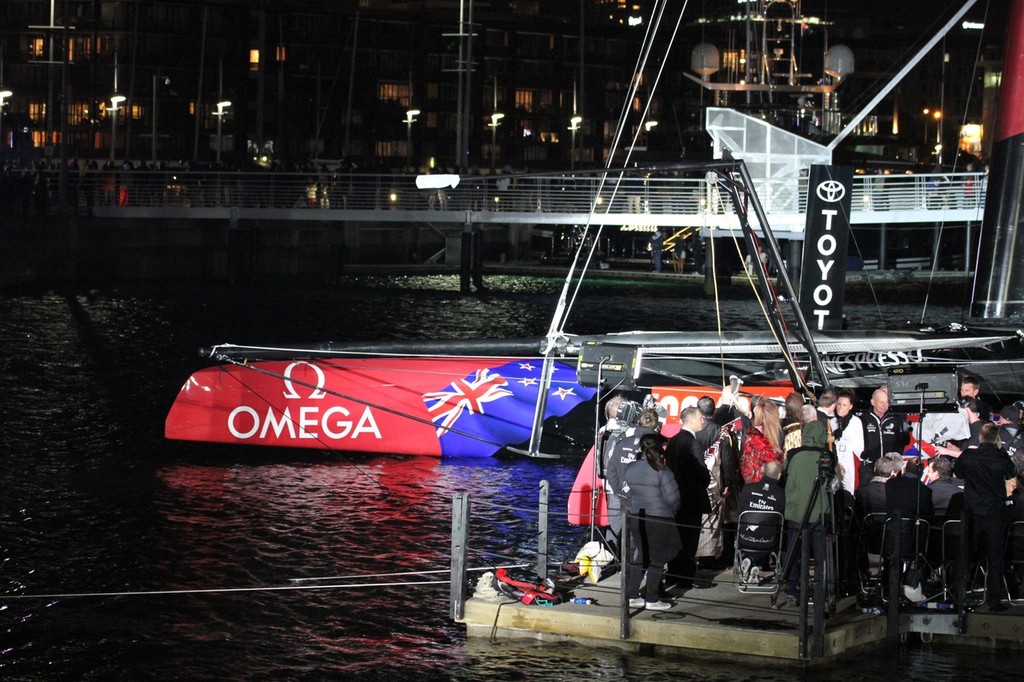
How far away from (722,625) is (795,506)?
1163mm

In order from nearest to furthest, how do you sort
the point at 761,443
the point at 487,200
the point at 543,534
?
the point at 761,443 → the point at 543,534 → the point at 487,200

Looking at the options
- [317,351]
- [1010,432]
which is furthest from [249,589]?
[1010,432]

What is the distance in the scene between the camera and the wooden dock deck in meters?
11.5

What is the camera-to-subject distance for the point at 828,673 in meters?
11.4

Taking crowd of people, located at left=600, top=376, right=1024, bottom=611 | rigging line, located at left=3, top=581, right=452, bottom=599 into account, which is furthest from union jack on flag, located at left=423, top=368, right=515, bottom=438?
crowd of people, located at left=600, top=376, right=1024, bottom=611

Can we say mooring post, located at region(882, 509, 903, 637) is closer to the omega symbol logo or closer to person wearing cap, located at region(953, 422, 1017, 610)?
person wearing cap, located at region(953, 422, 1017, 610)

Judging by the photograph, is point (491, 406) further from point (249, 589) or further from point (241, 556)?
point (249, 589)

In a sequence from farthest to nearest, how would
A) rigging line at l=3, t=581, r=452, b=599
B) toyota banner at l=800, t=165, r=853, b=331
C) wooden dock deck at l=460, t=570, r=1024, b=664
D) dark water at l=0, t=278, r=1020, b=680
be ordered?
toyota banner at l=800, t=165, r=853, b=331
rigging line at l=3, t=581, r=452, b=599
dark water at l=0, t=278, r=1020, b=680
wooden dock deck at l=460, t=570, r=1024, b=664

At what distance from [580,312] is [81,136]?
73673mm

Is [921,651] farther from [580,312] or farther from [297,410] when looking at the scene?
[580,312]

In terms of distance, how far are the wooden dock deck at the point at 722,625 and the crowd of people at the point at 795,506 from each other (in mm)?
230

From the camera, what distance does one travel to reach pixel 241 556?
1580 centimetres

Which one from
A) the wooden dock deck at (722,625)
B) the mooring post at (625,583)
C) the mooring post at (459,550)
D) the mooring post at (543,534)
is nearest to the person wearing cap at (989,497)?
the wooden dock deck at (722,625)

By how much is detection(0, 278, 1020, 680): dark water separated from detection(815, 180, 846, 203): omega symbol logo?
8919 mm
